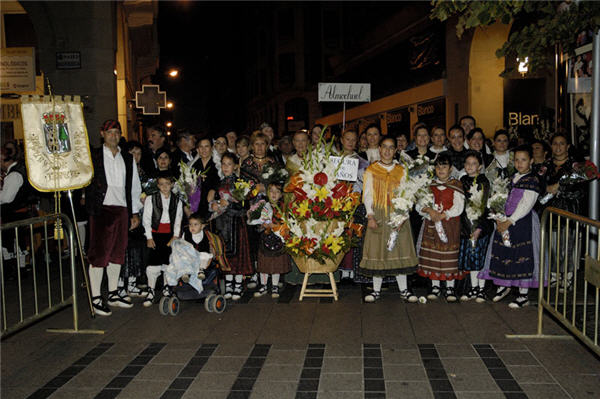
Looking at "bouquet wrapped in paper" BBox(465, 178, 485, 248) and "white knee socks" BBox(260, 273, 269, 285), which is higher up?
"bouquet wrapped in paper" BBox(465, 178, 485, 248)

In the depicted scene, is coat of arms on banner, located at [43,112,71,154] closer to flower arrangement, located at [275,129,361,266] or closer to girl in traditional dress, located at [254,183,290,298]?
girl in traditional dress, located at [254,183,290,298]

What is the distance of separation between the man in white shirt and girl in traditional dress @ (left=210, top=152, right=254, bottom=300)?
3.81ft

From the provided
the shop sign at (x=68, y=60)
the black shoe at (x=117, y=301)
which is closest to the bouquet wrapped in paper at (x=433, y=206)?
the black shoe at (x=117, y=301)

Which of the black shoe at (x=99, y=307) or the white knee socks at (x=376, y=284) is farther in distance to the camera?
the white knee socks at (x=376, y=284)

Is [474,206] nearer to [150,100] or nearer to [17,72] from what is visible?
[17,72]

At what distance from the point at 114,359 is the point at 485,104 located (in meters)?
14.0

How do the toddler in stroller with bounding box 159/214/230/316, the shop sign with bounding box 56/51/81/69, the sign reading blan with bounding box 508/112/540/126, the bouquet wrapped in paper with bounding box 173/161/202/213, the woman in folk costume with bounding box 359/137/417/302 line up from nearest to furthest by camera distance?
the toddler in stroller with bounding box 159/214/230/316 → the woman in folk costume with bounding box 359/137/417/302 → the bouquet wrapped in paper with bounding box 173/161/202/213 → the shop sign with bounding box 56/51/81/69 → the sign reading blan with bounding box 508/112/540/126

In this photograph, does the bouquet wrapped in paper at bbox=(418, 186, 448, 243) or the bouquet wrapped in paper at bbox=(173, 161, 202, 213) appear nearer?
the bouquet wrapped in paper at bbox=(418, 186, 448, 243)

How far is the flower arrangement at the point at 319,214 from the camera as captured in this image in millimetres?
6750

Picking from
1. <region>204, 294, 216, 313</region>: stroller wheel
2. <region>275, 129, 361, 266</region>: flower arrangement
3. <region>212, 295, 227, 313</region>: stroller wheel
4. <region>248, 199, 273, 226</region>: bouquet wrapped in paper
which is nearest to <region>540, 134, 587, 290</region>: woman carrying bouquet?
<region>275, 129, 361, 266</region>: flower arrangement

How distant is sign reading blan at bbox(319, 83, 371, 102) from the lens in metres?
9.34

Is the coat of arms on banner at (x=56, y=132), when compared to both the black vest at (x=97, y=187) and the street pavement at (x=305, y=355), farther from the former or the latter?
the street pavement at (x=305, y=355)

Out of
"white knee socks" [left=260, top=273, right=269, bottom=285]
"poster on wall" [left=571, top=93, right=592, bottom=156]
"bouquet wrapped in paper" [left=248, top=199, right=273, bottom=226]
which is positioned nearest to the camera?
"bouquet wrapped in paper" [left=248, top=199, right=273, bottom=226]

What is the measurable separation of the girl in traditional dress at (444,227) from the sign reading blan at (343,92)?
2.83 metres
